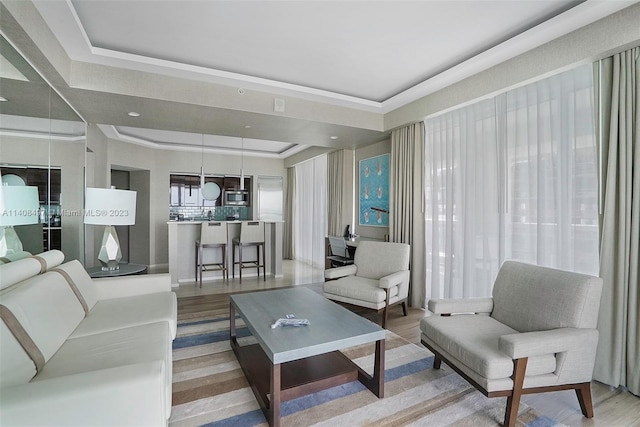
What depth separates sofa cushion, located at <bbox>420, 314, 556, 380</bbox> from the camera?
5.52 feet

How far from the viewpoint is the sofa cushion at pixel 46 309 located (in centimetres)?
150

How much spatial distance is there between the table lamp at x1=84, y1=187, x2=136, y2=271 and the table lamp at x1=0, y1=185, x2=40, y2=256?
0.72 metres

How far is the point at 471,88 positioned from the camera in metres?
3.17

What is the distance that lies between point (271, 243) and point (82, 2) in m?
4.27

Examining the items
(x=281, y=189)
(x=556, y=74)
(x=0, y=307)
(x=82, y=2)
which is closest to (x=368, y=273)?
(x=556, y=74)

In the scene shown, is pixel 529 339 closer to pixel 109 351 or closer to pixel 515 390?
pixel 515 390

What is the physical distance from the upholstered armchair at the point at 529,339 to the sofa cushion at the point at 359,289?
86 centimetres

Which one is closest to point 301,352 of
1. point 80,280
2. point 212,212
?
point 80,280

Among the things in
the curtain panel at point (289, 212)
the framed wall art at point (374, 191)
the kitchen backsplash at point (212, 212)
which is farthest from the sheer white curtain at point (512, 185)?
the kitchen backsplash at point (212, 212)

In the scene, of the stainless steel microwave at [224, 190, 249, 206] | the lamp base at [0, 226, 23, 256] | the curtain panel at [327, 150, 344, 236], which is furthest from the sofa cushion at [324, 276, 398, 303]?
the stainless steel microwave at [224, 190, 249, 206]

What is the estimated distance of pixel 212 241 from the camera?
514 cm

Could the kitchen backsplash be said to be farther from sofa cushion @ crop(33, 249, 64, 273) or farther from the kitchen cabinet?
sofa cushion @ crop(33, 249, 64, 273)

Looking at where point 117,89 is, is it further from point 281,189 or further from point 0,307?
point 281,189

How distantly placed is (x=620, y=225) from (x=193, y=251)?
5419mm
